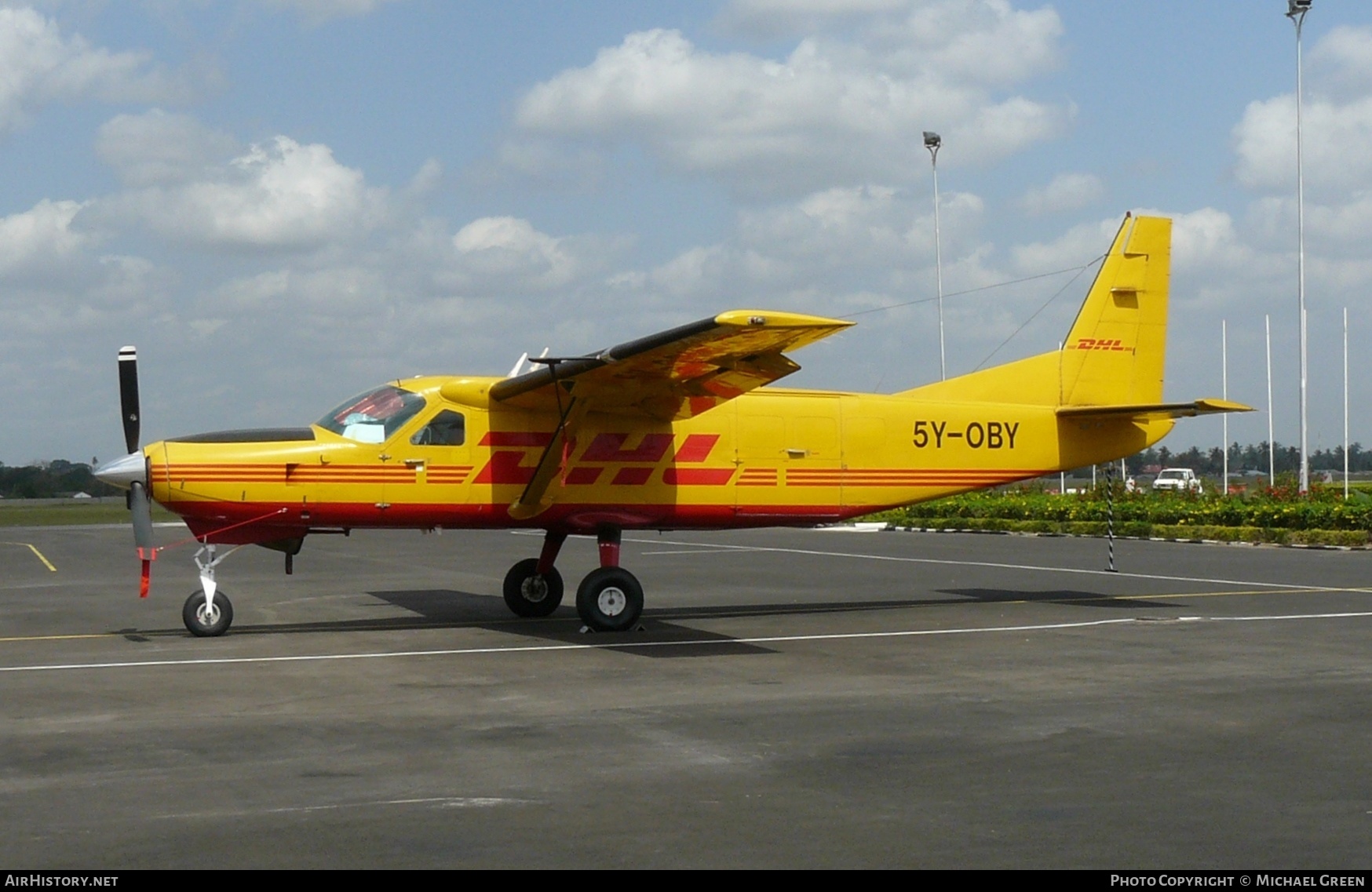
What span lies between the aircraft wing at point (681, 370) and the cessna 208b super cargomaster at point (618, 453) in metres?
0.03

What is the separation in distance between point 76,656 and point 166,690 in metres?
2.88

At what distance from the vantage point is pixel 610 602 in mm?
15516

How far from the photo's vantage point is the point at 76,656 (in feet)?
45.1

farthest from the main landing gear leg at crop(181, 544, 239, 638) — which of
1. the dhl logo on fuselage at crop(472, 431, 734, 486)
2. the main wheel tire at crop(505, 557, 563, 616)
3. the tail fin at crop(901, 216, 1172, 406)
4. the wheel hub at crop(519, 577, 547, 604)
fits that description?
the tail fin at crop(901, 216, 1172, 406)

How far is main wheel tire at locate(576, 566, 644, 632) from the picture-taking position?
15.4m

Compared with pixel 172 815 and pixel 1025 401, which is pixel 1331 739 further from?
pixel 1025 401

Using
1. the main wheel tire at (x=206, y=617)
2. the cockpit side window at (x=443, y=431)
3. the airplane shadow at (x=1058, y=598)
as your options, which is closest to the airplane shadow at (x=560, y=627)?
the cockpit side window at (x=443, y=431)

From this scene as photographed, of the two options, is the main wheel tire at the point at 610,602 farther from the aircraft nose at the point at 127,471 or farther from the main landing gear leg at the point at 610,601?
the aircraft nose at the point at 127,471

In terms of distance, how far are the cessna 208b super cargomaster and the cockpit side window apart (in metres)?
0.02

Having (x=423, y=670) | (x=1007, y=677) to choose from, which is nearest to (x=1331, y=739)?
(x=1007, y=677)

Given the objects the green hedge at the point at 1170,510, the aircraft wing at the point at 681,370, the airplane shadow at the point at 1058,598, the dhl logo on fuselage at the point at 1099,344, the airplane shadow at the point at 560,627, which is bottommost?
the airplane shadow at the point at 1058,598

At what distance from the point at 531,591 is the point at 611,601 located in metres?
Answer: 2.26

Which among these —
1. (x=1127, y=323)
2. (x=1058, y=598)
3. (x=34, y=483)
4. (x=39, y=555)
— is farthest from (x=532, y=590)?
(x=34, y=483)

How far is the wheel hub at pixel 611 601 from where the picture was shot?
609 inches
